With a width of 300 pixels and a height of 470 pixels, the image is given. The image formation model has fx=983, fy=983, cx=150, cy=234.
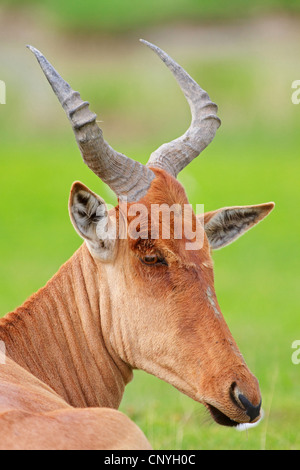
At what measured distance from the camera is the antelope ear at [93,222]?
7648 millimetres

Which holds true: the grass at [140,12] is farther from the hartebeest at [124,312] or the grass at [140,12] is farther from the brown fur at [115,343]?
the brown fur at [115,343]

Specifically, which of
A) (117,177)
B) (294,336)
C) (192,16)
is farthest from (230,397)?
(192,16)

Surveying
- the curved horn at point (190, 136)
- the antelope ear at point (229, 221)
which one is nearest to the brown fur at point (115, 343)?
the curved horn at point (190, 136)

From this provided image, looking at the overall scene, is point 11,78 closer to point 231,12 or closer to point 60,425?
point 231,12

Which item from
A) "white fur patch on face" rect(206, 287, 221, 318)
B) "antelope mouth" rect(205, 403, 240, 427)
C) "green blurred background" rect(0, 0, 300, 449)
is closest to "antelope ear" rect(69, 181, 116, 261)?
"white fur patch on face" rect(206, 287, 221, 318)

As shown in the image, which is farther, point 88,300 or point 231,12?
point 231,12

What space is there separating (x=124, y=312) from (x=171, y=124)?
116 ft

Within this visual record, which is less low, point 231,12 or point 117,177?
point 231,12

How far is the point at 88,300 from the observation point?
26.8 feet

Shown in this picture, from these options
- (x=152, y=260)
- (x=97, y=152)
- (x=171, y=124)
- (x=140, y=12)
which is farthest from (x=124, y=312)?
(x=140, y=12)

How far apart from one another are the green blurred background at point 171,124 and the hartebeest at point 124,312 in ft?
28.3

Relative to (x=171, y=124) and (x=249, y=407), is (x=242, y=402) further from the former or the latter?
(x=171, y=124)
